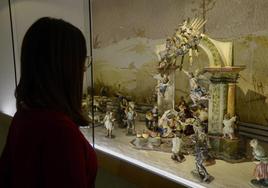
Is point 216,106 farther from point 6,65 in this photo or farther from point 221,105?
point 6,65

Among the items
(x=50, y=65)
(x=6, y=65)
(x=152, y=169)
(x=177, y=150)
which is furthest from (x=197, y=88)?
(x=6, y=65)

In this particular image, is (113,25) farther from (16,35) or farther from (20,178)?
(20,178)

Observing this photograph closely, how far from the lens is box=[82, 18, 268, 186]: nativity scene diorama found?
1102mm

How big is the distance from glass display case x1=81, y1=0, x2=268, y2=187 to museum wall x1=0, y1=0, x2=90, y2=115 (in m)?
0.20

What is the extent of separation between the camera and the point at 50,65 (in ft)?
2.06

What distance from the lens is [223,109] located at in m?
1.13

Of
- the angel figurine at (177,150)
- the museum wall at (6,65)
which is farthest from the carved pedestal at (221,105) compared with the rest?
the museum wall at (6,65)

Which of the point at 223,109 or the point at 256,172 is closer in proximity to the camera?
the point at 256,172

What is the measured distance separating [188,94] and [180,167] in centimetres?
51

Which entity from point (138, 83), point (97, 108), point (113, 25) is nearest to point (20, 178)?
point (97, 108)

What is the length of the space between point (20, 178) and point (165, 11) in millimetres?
1250

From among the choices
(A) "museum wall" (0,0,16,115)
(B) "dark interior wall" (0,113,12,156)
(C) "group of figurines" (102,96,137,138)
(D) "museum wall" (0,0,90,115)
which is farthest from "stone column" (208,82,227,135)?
(B) "dark interior wall" (0,113,12,156)

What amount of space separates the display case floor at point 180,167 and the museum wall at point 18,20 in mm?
521

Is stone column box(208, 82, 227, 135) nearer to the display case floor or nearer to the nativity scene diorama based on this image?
the nativity scene diorama
